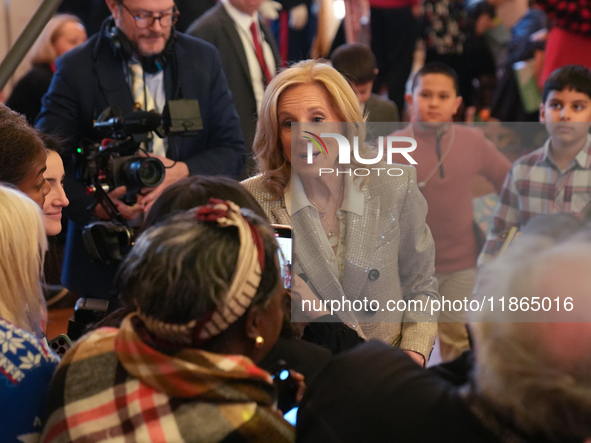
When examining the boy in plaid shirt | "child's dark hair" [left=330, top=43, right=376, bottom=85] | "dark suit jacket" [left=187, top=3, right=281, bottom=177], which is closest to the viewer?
the boy in plaid shirt

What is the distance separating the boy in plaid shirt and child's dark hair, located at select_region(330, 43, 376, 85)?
47.2 inches

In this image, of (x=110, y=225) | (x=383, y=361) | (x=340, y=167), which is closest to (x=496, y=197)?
(x=340, y=167)

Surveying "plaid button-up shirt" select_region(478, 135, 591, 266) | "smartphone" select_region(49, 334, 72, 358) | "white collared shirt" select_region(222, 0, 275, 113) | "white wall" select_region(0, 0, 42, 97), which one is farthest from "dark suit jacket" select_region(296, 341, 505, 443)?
"white wall" select_region(0, 0, 42, 97)

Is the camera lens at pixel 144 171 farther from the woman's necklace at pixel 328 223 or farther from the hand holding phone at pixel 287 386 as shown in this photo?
the hand holding phone at pixel 287 386

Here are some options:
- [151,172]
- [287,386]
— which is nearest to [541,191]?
[151,172]

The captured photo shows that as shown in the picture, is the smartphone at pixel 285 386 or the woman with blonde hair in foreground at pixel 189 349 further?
the smartphone at pixel 285 386

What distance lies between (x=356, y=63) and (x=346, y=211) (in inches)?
76.1

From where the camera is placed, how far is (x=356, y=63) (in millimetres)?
3545

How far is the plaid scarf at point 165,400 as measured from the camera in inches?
40.1

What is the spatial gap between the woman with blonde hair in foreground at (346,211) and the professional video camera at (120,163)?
0.42 m

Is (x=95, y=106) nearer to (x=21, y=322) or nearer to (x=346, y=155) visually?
(x=346, y=155)

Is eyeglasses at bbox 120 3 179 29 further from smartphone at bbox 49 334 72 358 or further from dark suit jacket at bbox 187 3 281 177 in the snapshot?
smartphone at bbox 49 334 72 358

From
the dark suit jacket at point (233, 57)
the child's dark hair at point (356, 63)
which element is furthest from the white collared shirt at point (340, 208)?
the child's dark hair at point (356, 63)

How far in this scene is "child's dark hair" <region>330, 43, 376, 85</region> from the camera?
138 inches
